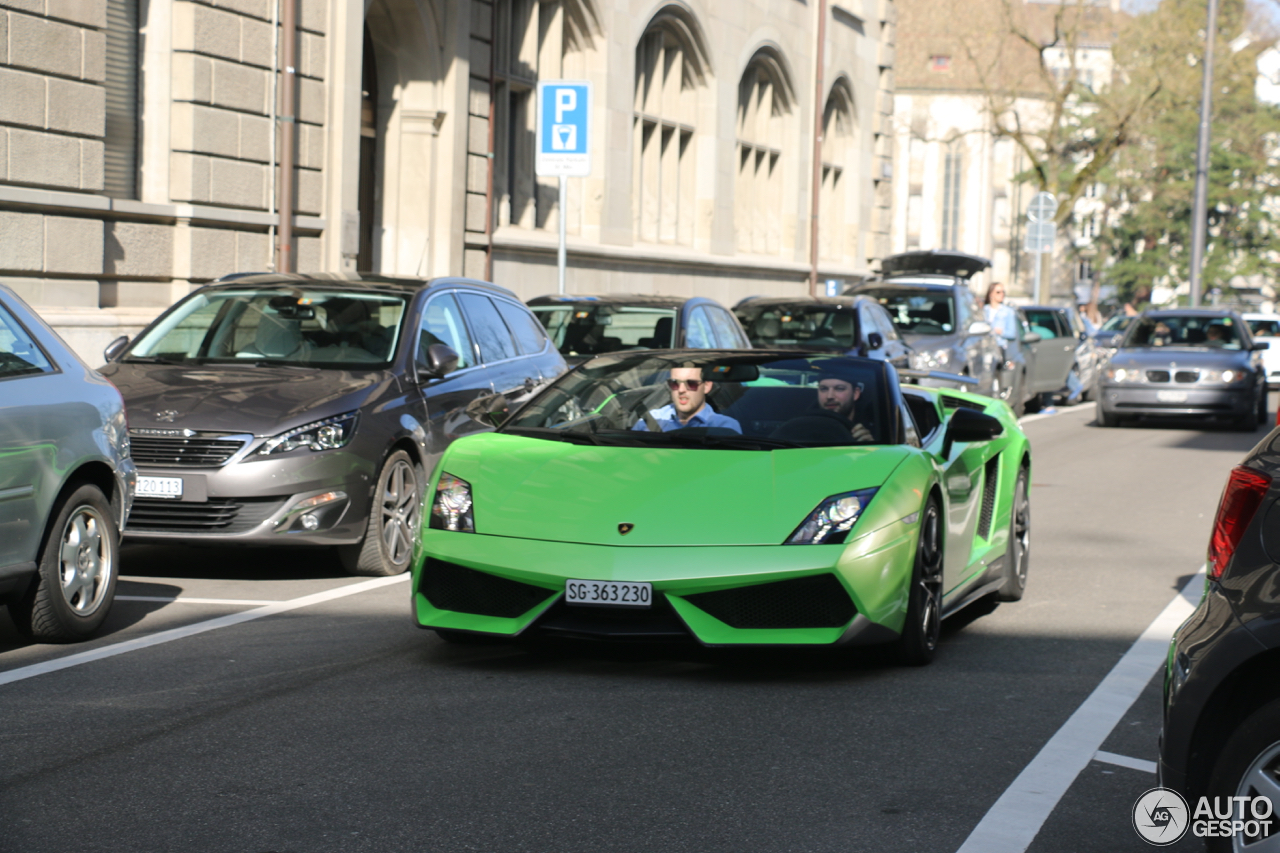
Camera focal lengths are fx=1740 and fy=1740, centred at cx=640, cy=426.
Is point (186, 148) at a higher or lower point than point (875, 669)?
higher

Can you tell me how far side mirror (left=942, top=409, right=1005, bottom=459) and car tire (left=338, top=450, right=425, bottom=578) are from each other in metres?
2.74

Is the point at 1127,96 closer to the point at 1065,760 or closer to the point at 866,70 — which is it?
the point at 866,70

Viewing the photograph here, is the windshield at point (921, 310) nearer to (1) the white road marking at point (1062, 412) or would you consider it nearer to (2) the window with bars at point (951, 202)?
(1) the white road marking at point (1062, 412)

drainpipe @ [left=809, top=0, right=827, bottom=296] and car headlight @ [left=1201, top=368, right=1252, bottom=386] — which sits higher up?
drainpipe @ [left=809, top=0, right=827, bottom=296]

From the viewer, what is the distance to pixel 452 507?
21.6 ft

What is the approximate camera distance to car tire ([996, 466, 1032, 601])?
336 inches

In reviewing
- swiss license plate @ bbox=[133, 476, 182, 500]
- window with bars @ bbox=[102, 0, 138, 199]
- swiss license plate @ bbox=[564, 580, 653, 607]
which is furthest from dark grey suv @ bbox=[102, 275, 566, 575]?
window with bars @ bbox=[102, 0, 138, 199]

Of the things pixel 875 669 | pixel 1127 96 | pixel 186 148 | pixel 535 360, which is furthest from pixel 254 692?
pixel 1127 96

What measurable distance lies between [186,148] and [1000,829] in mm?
13945

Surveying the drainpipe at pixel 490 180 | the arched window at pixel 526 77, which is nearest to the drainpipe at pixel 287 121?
the drainpipe at pixel 490 180

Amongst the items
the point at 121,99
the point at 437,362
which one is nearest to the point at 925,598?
the point at 437,362

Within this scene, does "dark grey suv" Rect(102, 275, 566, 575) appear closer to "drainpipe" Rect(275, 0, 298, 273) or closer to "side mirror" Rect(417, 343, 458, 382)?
"side mirror" Rect(417, 343, 458, 382)

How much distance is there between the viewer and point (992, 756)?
542 centimetres

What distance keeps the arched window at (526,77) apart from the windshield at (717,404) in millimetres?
16730
